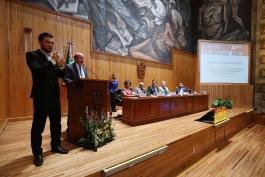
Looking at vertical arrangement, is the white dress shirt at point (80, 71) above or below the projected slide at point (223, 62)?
below

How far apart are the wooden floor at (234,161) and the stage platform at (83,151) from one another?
510mm

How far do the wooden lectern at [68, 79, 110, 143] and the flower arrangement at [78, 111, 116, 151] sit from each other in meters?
0.08

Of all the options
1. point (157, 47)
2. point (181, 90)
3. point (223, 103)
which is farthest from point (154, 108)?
point (223, 103)

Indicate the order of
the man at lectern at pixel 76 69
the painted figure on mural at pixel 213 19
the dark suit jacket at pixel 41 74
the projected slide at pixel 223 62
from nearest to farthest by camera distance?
1. the dark suit jacket at pixel 41 74
2. the man at lectern at pixel 76 69
3. the projected slide at pixel 223 62
4. the painted figure on mural at pixel 213 19

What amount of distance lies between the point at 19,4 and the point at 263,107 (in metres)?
10.4

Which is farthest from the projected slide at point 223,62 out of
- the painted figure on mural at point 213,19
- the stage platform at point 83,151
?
the stage platform at point 83,151

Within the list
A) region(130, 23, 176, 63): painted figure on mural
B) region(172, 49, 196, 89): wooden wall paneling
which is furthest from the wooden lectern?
region(172, 49, 196, 89): wooden wall paneling

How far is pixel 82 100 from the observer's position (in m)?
3.07

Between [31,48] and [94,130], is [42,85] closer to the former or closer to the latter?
[94,130]

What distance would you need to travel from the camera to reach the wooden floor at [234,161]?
3820 mm

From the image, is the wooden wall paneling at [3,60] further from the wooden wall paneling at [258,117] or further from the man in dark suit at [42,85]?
the wooden wall paneling at [258,117]

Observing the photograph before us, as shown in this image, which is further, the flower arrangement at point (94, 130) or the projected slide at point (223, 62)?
the projected slide at point (223, 62)

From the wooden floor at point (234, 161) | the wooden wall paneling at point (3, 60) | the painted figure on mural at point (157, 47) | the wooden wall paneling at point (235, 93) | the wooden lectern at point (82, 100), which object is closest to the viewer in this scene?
the wooden lectern at point (82, 100)

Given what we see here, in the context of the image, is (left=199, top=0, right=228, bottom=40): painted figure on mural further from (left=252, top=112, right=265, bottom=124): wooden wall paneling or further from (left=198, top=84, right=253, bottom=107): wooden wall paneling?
(left=252, top=112, right=265, bottom=124): wooden wall paneling
